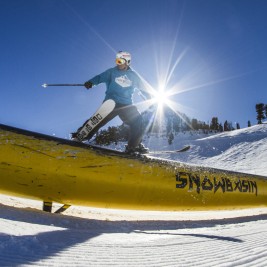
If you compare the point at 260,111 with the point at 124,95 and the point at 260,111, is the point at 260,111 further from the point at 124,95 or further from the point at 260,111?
the point at 124,95

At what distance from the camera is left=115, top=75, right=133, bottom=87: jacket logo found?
18.3ft

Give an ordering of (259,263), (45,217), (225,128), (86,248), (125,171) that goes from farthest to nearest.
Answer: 1. (225,128)
2. (125,171)
3. (45,217)
4. (86,248)
5. (259,263)

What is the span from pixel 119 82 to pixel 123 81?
0.29 feet

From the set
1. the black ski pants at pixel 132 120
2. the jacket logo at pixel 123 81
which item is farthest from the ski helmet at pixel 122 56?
the black ski pants at pixel 132 120

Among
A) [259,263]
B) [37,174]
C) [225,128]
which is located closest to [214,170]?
[37,174]

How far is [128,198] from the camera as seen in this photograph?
4551 mm

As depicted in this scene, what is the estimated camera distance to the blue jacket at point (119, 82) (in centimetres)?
553

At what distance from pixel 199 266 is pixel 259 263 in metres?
0.45

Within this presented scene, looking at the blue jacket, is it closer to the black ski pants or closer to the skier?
the skier

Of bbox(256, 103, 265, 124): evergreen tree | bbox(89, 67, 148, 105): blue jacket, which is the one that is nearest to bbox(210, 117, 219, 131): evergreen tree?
bbox(256, 103, 265, 124): evergreen tree

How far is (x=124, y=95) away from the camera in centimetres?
556

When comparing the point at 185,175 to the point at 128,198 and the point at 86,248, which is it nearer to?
the point at 128,198

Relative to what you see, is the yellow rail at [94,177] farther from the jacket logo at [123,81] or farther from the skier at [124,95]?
the jacket logo at [123,81]

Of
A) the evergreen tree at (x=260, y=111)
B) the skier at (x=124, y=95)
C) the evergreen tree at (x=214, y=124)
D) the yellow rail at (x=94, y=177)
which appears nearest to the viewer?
the yellow rail at (x=94, y=177)
